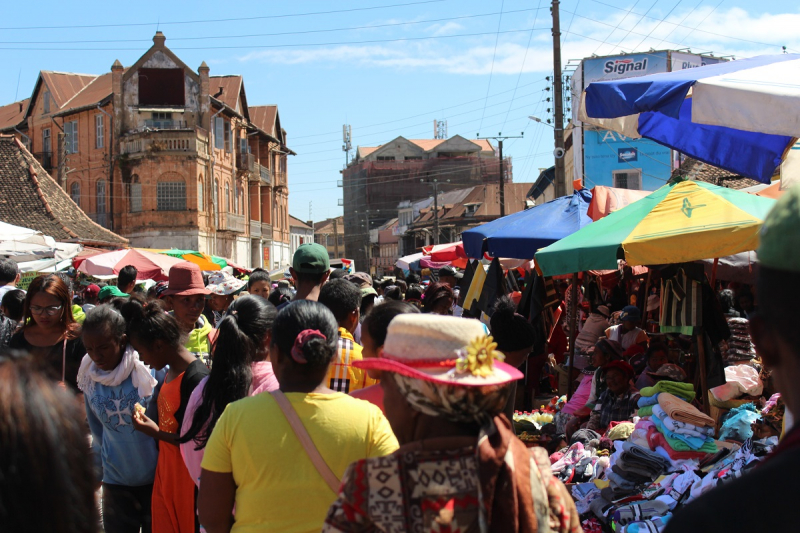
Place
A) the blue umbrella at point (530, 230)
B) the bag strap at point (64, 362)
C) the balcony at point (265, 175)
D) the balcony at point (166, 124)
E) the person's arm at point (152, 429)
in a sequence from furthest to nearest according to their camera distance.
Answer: the balcony at point (265, 175), the balcony at point (166, 124), the blue umbrella at point (530, 230), the bag strap at point (64, 362), the person's arm at point (152, 429)

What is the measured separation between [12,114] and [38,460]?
2252 inches

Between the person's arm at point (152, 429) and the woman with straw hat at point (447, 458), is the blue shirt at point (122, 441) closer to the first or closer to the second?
the person's arm at point (152, 429)

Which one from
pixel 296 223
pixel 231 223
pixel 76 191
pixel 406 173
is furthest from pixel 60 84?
pixel 406 173

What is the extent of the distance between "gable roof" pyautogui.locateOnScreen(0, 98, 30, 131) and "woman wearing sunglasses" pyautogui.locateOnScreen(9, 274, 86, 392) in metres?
47.5

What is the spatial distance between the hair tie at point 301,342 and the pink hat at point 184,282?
304 cm

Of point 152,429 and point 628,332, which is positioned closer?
point 152,429

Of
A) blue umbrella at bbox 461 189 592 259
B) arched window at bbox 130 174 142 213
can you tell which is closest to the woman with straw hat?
blue umbrella at bbox 461 189 592 259

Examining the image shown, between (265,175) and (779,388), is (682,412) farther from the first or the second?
(265,175)

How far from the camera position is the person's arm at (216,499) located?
2.71m

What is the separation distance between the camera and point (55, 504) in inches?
59.1

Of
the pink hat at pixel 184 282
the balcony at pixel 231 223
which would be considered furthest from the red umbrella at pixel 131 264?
the balcony at pixel 231 223

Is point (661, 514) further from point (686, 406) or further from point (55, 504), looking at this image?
point (55, 504)

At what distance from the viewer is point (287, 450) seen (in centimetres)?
266

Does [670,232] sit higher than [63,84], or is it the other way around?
[63,84]
